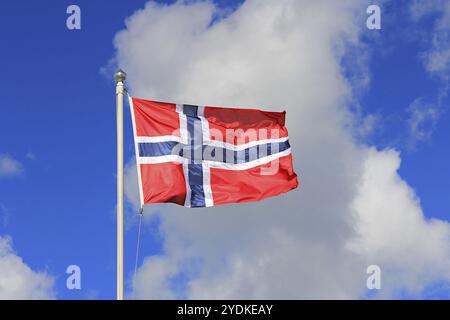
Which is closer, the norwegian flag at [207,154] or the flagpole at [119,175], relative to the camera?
the flagpole at [119,175]

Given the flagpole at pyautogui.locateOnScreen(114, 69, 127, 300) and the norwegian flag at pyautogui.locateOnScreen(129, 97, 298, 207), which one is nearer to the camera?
the flagpole at pyautogui.locateOnScreen(114, 69, 127, 300)

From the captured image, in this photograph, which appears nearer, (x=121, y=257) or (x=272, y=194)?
(x=121, y=257)

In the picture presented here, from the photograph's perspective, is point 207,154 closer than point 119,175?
No

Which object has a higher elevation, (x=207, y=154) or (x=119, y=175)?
(x=207, y=154)

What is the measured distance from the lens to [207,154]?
1064 inches

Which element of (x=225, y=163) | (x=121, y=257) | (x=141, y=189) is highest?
(x=225, y=163)

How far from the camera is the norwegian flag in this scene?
82.9ft

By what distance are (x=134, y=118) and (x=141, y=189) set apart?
262cm

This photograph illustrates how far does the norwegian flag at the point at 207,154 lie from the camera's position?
82.9 feet
